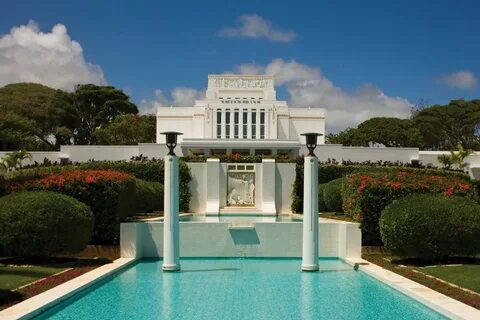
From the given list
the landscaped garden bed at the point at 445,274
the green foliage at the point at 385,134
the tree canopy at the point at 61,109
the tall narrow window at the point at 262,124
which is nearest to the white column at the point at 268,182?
the landscaped garden bed at the point at 445,274

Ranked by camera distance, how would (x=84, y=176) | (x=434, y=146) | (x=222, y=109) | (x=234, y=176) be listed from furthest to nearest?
(x=434, y=146), (x=222, y=109), (x=234, y=176), (x=84, y=176)

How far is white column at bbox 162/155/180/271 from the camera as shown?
1195 centimetres

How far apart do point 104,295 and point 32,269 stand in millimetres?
2485

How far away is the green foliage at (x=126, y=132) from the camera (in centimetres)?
5375

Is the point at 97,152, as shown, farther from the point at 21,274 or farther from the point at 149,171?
the point at 21,274

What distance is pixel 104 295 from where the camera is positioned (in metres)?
9.55

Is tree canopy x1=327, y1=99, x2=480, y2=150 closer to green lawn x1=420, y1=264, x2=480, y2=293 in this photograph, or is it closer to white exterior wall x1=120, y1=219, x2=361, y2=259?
white exterior wall x1=120, y1=219, x2=361, y2=259

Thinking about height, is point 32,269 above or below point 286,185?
below

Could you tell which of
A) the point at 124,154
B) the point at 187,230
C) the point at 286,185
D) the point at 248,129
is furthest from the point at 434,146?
the point at 187,230

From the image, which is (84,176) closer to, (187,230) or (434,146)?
(187,230)

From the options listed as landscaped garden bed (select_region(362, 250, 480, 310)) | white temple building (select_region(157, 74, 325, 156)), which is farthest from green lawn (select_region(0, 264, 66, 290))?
white temple building (select_region(157, 74, 325, 156))

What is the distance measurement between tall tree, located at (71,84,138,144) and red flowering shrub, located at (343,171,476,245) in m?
51.7

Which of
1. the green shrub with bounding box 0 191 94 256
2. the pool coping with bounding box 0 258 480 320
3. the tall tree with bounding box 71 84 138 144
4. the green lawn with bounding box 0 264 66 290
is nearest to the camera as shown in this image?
the pool coping with bounding box 0 258 480 320

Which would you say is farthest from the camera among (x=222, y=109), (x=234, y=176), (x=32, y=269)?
(x=222, y=109)
